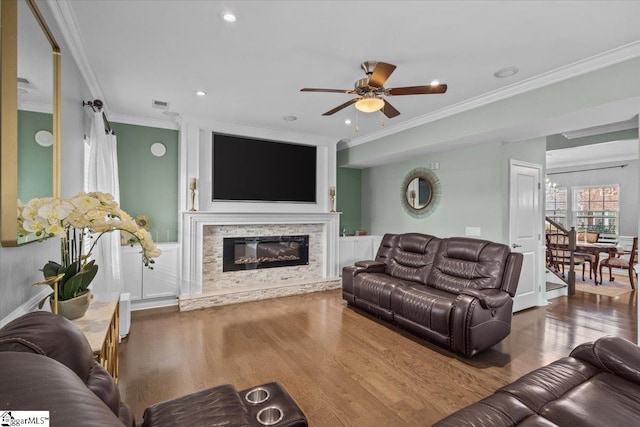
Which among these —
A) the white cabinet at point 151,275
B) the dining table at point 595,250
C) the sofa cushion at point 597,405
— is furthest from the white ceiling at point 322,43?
the dining table at point 595,250

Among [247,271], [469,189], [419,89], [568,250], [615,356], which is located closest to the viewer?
[615,356]

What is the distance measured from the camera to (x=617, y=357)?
1711 mm

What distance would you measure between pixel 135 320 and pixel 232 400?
3.32m

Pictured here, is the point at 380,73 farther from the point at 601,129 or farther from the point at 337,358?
the point at 601,129

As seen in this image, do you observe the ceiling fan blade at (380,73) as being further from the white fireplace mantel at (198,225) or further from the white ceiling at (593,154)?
the white ceiling at (593,154)

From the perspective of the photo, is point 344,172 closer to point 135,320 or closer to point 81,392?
point 135,320

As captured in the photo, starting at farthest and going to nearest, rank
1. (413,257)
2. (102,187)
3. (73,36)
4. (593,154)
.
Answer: (593,154)
(413,257)
(102,187)
(73,36)

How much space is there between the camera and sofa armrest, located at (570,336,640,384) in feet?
5.40

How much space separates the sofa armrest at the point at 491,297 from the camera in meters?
3.00

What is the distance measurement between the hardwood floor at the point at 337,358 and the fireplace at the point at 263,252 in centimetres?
85

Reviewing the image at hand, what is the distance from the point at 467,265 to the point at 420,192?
2087mm

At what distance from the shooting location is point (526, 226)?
4.57m

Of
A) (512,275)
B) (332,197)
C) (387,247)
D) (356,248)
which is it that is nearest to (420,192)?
(387,247)

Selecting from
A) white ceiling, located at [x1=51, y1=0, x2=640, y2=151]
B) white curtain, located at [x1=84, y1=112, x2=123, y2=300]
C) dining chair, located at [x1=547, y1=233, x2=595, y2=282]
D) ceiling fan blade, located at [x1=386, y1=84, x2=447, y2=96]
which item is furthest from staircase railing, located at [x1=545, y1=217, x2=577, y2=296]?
white curtain, located at [x1=84, y1=112, x2=123, y2=300]
